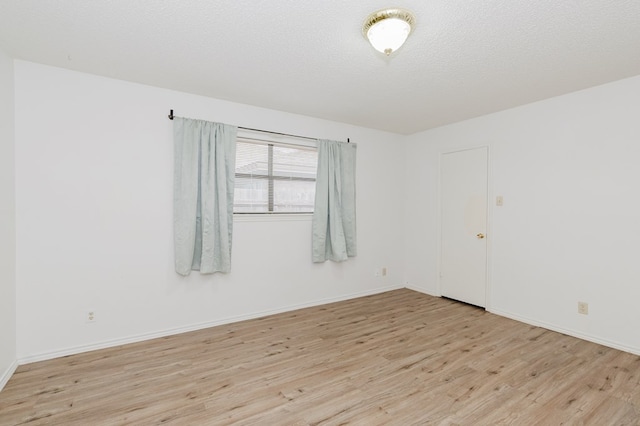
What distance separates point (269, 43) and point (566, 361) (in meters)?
3.52

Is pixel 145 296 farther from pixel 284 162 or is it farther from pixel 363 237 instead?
pixel 363 237

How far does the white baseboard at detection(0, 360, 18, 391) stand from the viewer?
2.17m

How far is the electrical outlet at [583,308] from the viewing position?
118 inches

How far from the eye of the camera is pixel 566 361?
8.47 feet

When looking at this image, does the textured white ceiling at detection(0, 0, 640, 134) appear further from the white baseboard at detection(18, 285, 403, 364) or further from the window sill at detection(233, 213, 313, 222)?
the white baseboard at detection(18, 285, 403, 364)

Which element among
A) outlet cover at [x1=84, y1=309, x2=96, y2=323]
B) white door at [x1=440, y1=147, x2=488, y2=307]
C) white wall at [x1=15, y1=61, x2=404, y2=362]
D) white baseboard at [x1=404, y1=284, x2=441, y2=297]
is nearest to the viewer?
white wall at [x1=15, y1=61, x2=404, y2=362]

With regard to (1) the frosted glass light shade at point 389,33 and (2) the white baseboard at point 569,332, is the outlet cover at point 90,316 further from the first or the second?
(2) the white baseboard at point 569,332

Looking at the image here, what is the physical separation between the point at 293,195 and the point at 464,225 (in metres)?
2.34

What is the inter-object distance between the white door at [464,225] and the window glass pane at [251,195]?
254cm

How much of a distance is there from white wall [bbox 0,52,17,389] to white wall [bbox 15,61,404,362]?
8 cm

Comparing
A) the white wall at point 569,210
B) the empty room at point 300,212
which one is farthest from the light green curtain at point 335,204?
the white wall at point 569,210

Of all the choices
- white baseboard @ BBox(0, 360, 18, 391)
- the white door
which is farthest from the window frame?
white baseboard @ BBox(0, 360, 18, 391)

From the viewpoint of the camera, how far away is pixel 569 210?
312cm

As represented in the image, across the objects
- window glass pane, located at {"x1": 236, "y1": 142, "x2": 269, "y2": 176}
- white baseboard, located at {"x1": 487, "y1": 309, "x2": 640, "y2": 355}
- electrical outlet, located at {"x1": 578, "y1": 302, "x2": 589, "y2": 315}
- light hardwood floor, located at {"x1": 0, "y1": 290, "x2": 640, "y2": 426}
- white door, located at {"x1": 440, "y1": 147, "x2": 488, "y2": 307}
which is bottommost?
light hardwood floor, located at {"x1": 0, "y1": 290, "x2": 640, "y2": 426}
